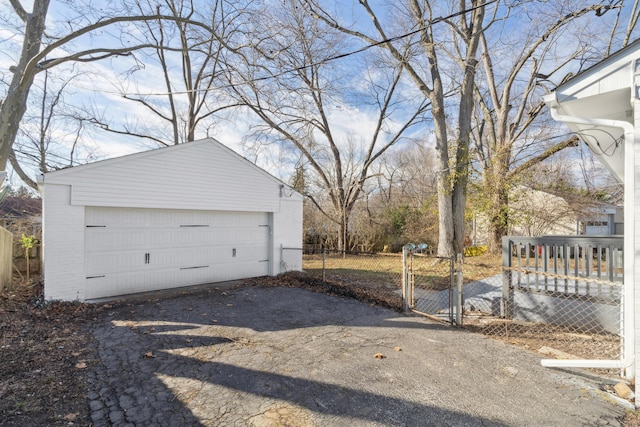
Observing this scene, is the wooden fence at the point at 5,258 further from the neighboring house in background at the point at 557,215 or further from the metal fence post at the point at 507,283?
the neighboring house in background at the point at 557,215

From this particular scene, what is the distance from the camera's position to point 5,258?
23.5 feet

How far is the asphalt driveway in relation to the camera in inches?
106

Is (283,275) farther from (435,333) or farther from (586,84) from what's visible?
(586,84)

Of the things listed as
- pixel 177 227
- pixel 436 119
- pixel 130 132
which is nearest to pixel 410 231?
pixel 436 119

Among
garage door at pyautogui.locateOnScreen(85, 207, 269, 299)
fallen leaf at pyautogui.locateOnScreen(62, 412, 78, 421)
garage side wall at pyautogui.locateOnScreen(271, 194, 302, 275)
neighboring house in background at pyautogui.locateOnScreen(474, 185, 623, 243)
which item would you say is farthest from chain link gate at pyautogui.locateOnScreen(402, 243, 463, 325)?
neighboring house in background at pyautogui.locateOnScreen(474, 185, 623, 243)

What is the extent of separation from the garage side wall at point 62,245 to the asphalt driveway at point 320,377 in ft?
5.22

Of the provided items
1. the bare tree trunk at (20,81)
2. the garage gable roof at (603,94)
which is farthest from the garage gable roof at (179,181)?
the garage gable roof at (603,94)

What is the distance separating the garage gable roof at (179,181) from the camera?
6.52 metres

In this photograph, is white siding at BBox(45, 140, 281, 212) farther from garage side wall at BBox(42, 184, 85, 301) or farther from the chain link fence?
the chain link fence

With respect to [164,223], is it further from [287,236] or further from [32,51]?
[32,51]

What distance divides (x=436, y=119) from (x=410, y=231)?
25.1 ft

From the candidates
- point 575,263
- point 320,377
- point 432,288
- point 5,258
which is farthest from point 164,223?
point 575,263

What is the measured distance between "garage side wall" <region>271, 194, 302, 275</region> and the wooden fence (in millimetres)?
6090

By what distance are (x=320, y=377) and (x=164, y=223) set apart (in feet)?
19.5
